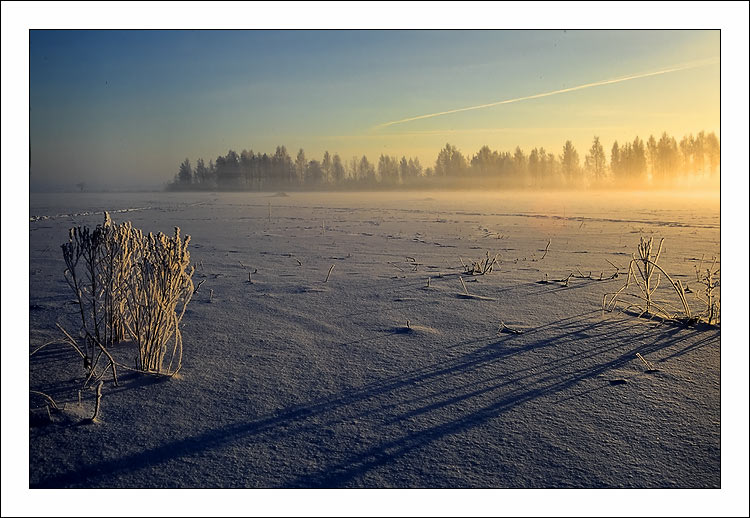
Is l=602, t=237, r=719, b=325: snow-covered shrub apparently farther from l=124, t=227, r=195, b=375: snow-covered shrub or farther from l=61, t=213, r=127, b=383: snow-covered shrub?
l=61, t=213, r=127, b=383: snow-covered shrub

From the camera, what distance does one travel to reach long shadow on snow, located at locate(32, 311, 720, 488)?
6.45 ft

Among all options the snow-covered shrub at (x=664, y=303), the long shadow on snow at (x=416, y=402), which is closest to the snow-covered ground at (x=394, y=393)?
the long shadow on snow at (x=416, y=402)

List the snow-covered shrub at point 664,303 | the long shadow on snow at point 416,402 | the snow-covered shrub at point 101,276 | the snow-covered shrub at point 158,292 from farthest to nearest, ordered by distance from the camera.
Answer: the snow-covered shrub at point 664,303, the snow-covered shrub at point 101,276, the snow-covered shrub at point 158,292, the long shadow on snow at point 416,402

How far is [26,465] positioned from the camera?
2018 millimetres

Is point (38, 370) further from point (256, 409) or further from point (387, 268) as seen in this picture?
point (387, 268)

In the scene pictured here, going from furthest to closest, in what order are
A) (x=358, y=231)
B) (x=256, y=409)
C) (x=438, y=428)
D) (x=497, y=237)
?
(x=358, y=231) < (x=497, y=237) < (x=256, y=409) < (x=438, y=428)

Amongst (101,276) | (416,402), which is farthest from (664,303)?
(101,276)

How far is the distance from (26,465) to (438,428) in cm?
164

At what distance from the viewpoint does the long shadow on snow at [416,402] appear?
1967 mm

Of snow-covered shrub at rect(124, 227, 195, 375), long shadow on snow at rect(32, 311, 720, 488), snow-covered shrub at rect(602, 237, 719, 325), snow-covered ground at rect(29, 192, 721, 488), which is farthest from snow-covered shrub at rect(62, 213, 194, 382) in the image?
snow-covered shrub at rect(602, 237, 719, 325)

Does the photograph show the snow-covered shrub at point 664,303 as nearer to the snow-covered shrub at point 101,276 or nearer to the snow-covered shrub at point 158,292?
the snow-covered shrub at point 158,292

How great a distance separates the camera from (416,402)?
8.06ft

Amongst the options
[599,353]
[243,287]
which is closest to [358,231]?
[243,287]

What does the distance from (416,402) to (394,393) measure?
0.45 ft
